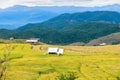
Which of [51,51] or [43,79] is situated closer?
[43,79]

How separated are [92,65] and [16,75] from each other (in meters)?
24.3

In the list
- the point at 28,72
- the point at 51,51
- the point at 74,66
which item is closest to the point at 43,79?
the point at 28,72

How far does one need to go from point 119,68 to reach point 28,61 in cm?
2660

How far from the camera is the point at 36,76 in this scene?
76.5 meters

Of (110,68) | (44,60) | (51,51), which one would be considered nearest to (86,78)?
(110,68)

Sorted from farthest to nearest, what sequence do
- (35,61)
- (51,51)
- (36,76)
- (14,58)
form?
(51,51) < (14,58) < (35,61) < (36,76)

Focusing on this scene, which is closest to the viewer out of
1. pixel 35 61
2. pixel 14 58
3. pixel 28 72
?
pixel 28 72

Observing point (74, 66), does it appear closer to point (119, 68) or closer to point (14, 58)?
point (119, 68)

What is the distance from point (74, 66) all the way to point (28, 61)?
14.5 meters

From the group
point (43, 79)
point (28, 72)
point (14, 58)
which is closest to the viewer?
point (43, 79)

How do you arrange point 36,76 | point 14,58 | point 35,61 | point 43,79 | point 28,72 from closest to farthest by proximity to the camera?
point 43,79 → point 36,76 → point 28,72 → point 35,61 → point 14,58

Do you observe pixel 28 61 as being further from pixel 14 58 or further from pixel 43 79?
pixel 43 79

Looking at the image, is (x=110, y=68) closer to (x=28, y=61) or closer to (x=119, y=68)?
(x=119, y=68)

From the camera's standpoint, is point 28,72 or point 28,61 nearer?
point 28,72
